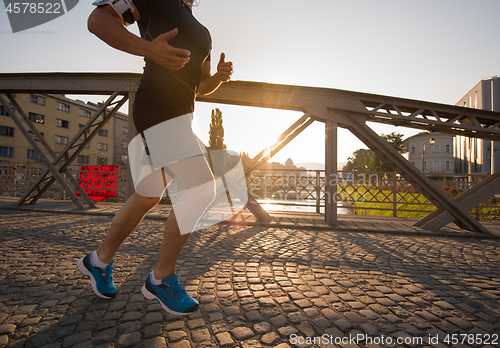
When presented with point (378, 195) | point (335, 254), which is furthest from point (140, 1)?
point (378, 195)

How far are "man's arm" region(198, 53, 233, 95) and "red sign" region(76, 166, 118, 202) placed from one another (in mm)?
9543

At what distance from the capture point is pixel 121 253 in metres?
3.28

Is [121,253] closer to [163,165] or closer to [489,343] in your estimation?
[163,165]

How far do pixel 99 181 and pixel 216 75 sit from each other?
10.1 meters

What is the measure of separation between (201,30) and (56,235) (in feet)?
13.3

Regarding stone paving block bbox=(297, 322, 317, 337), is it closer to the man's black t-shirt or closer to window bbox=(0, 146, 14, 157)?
the man's black t-shirt

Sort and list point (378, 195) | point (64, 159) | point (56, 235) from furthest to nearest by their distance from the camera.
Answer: point (378, 195), point (64, 159), point (56, 235)

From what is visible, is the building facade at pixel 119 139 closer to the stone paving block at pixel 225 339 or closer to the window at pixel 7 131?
the window at pixel 7 131

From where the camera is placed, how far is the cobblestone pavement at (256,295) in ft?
5.20

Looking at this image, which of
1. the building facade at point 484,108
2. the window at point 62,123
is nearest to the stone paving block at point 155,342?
the building facade at point 484,108

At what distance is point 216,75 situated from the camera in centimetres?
235

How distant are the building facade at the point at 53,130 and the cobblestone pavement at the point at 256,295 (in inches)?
1484

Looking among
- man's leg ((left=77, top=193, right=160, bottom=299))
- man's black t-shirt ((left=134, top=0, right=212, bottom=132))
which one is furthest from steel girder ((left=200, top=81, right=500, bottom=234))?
man's leg ((left=77, top=193, right=160, bottom=299))

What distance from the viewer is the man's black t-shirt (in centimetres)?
180
